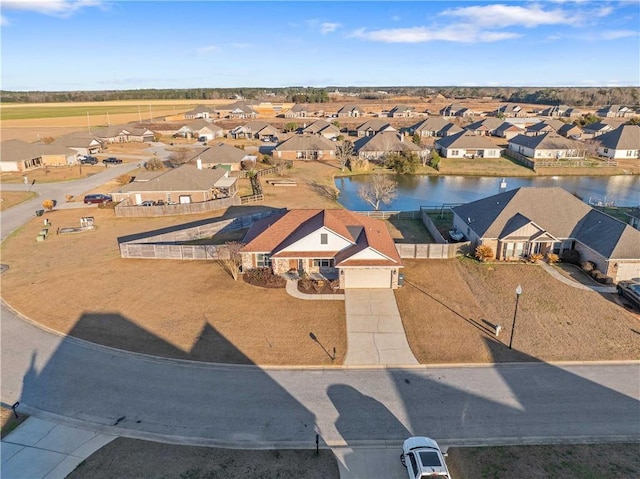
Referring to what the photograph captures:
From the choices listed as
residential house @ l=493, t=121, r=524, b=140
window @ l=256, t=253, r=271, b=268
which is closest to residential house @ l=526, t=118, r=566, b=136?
residential house @ l=493, t=121, r=524, b=140

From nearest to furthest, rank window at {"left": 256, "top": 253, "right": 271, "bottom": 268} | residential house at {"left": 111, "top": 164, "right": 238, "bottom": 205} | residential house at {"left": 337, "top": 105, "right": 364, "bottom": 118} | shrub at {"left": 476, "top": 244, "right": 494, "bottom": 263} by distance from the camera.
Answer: window at {"left": 256, "top": 253, "right": 271, "bottom": 268}, shrub at {"left": 476, "top": 244, "right": 494, "bottom": 263}, residential house at {"left": 111, "top": 164, "right": 238, "bottom": 205}, residential house at {"left": 337, "top": 105, "right": 364, "bottom": 118}

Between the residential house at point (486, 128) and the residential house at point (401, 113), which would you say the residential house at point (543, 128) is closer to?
the residential house at point (486, 128)

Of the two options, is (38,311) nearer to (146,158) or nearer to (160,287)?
(160,287)

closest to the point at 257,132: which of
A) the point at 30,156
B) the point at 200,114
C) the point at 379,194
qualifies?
the point at 200,114

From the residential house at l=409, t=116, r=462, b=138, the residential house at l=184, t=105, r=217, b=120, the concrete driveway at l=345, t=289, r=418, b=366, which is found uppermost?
the residential house at l=184, t=105, r=217, b=120

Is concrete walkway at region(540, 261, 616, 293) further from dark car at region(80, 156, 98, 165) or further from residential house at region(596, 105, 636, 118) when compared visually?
residential house at region(596, 105, 636, 118)

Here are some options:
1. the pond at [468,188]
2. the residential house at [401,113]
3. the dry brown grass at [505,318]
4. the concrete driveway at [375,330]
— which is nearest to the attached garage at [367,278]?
the concrete driveway at [375,330]

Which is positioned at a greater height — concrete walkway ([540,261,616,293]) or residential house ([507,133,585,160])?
residential house ([507,133,585,160])
